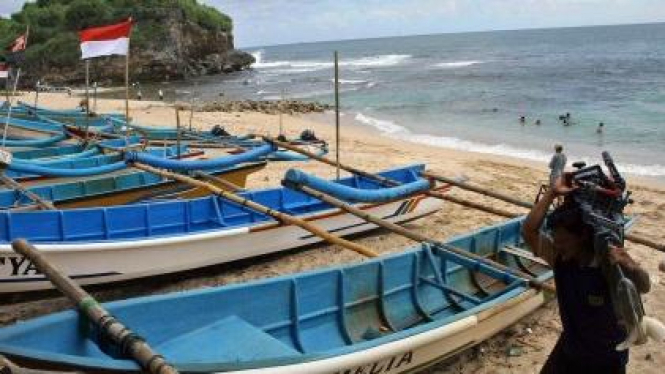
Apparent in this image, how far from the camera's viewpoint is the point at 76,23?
58.9 meters

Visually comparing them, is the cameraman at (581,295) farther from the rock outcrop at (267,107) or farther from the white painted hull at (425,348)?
the rock outcrop at (267,107)

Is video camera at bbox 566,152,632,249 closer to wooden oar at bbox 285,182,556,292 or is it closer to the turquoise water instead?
wooden oar at bbox 285,182,556,292

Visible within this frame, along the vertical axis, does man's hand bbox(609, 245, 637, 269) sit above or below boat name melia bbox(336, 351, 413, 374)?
above

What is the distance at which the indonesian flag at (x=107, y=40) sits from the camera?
10805 millimetres

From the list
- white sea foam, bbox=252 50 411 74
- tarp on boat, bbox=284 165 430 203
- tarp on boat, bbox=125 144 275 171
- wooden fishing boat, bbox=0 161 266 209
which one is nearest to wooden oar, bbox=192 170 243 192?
tarp on boat, bbox=125 144 275 171

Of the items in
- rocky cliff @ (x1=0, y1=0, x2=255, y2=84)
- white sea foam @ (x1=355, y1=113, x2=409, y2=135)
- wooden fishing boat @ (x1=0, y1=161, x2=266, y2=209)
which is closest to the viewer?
wooden fishing boat @ (x1=0, y1=161, x2=266, y2=209)

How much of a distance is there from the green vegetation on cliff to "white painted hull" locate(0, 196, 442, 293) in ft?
169

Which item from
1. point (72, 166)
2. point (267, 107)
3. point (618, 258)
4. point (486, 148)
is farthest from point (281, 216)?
point (267, 107)

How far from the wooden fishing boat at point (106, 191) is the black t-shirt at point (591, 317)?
7850mm

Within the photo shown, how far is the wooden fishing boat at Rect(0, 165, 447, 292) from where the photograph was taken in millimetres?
7699

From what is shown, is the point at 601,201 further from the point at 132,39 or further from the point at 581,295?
the point at 132,39

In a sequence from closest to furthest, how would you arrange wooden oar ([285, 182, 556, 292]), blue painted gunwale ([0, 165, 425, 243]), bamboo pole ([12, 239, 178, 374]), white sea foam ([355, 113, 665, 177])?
1. bamboo pole ([12, 239, 178, 374])
2. wooden oar ([285, 182, 556, 292])
3. blue painted gunwale ([0, 165, 425, 243])
4. white sea foam ([355, 113, 665, 177])

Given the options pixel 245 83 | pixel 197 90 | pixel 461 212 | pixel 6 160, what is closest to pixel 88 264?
pixel 6 160

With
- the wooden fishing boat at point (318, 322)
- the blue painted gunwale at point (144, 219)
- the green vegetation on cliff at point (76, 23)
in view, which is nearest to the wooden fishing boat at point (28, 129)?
the blue painted gunwale at point (144, 219)
